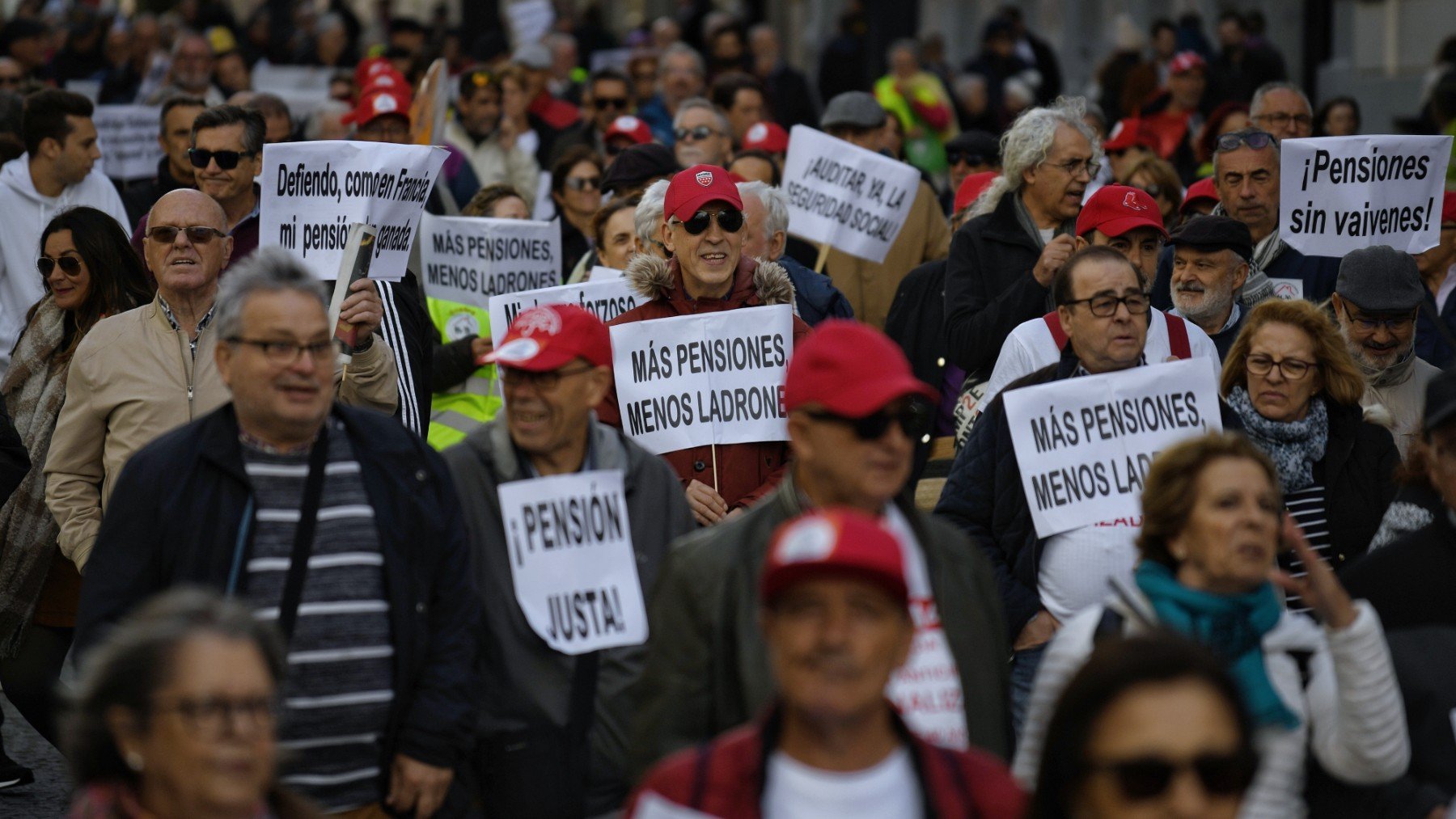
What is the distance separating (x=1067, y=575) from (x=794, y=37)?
27159 mm

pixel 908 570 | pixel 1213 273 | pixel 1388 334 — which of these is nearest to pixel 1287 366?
pixel 1388 334

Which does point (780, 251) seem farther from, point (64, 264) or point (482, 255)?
point (64, 264)

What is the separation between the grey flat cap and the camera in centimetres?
1110

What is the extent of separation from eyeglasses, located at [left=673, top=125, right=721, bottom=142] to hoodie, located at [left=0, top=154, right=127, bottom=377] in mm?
3151

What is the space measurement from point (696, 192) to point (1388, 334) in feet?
8.13

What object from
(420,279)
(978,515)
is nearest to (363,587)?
(978,515)

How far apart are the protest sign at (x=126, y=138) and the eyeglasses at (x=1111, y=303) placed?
30.3ft

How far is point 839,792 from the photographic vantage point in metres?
3.31

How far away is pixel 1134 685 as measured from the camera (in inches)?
131

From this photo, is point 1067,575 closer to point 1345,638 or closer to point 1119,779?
point 1345,638

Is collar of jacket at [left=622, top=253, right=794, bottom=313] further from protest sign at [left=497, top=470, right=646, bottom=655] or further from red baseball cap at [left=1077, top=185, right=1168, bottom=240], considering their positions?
protest sign at [left=497, top=470, right=646, bottom=655]

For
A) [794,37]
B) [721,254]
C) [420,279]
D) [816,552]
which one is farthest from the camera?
[794,37]

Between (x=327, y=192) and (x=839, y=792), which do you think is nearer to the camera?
(x=839, y=792)

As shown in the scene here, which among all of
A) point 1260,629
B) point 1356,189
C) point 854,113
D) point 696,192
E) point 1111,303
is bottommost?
point 1260,629
